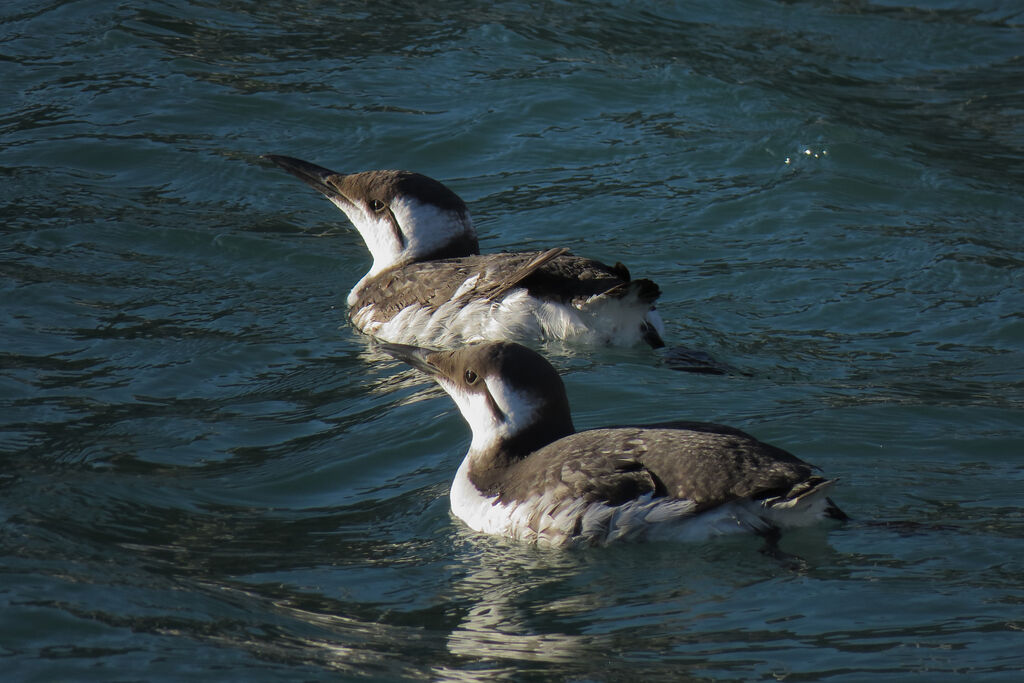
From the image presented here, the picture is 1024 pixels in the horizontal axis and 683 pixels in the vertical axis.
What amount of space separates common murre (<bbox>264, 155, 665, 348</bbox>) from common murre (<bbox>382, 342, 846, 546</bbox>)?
1339mm

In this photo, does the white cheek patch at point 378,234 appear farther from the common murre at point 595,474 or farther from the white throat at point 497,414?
the white throat at point 497,414

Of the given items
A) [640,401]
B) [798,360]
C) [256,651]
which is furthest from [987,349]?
[256,651]

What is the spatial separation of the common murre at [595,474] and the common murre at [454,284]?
4.39ft

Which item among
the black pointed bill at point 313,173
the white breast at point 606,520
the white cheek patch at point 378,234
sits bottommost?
the white breast at point 606,520

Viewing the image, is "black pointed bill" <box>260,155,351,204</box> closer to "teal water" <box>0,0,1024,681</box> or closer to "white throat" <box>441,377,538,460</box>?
"teal water" <box>0,0,1024,681</box>

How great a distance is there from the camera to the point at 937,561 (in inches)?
200

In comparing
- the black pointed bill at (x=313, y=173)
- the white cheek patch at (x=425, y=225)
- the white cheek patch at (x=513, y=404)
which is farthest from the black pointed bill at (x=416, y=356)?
the black pointed bill at (x=313, y=173)

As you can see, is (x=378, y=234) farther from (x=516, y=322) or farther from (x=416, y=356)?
(x=416, y=356)

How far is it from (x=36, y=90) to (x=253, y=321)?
4209mm

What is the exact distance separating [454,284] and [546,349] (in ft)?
2.41

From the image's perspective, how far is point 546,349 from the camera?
25.2 ft

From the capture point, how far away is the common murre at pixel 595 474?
5117 millimetres

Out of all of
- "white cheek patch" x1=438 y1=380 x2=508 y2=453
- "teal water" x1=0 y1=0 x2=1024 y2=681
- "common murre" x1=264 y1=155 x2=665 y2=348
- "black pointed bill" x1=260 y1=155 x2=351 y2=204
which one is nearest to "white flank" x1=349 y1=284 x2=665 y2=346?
"common murre" x1=264 y1=155 x2=665 y2=348

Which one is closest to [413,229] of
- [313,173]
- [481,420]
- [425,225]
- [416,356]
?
[425,225]
